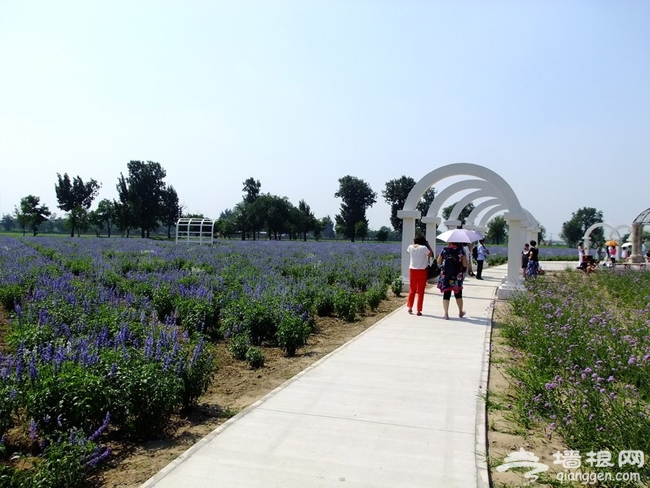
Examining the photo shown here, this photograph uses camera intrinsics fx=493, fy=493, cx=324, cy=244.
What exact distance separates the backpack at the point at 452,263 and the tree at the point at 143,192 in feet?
194

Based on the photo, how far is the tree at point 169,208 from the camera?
65.1 m

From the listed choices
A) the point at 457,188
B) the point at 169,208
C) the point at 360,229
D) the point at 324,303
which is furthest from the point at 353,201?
the point at 324,303

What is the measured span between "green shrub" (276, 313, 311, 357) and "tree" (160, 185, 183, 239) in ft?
202

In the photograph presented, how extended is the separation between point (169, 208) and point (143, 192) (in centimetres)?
383

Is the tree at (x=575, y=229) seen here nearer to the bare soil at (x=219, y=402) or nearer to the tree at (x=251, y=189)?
the tree at (x=251, y=189)

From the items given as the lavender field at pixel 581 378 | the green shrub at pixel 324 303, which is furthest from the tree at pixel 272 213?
the lavender field at pixel 581 378

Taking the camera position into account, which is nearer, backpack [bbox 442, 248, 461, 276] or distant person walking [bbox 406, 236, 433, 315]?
backpack [bbox 442, 248, 461, 276]

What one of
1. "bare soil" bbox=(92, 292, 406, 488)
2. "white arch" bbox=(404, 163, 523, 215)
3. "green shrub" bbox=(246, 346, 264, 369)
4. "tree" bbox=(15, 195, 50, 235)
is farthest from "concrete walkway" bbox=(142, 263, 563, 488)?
"tree" bbox=(15, 195, 50, 235)

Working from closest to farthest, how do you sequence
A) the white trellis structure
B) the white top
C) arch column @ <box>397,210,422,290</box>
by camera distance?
1. the white top
2. arch column @ <box>397,210,422,290</box>
3. the white trellis structure

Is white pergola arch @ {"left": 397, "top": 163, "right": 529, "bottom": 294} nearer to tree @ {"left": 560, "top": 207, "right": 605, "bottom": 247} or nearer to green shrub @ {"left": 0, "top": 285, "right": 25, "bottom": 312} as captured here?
green shrub @ {"left": 0, "top": 285, "right": 25, "bottom": 312}

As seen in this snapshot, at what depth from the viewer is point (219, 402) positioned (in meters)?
4.89

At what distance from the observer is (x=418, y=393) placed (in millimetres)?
4973

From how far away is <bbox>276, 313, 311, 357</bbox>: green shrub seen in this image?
21.7ft

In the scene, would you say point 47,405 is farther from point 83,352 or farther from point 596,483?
point 596,483
